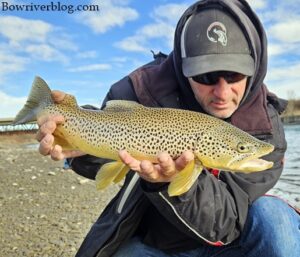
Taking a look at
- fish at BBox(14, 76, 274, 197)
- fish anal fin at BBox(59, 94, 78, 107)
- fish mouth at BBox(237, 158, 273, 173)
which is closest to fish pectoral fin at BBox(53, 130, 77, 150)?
fish at BBox(14, 76, 274, 197)

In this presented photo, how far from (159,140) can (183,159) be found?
0.27 m

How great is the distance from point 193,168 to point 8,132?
38.2 meters

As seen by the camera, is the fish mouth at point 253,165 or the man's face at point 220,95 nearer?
the fish mouth at point 253,165

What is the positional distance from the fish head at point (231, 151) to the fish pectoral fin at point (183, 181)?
16cm

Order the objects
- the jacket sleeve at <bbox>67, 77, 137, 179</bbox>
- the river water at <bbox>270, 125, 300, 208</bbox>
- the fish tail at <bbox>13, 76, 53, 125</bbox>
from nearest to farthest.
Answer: the fish tail at <bbox>13, 76, 53, 125</bbox>, the jacket sleeve at <bbox>67, 77, 137, 179</bbox>, the river water at <bbox>270, 125, 300, 208</bbox>

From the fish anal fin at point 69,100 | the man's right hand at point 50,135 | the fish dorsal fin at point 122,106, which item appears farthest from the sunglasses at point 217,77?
the man's right hand at point 50,135

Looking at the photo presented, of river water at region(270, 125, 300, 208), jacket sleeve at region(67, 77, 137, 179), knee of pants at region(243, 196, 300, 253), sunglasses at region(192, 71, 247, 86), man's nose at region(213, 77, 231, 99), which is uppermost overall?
sunglasses at region(192, 71, 247, 86)

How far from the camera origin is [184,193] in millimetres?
2670

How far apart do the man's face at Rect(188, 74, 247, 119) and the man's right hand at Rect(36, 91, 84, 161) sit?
930 millimetres

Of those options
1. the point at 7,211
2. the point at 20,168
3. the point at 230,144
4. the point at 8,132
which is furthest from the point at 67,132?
the point at 8,132

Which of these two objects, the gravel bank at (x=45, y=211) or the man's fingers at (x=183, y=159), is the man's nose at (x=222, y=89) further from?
the gravel bank at (x=45, y=211)

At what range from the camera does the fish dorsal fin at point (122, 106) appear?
9.23 feet

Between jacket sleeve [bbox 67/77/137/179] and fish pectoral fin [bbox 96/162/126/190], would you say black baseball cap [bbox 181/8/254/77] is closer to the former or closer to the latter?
jacket sleeve [bbox 67/77/137/179]

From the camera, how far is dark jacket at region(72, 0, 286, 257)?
9.62 ft
